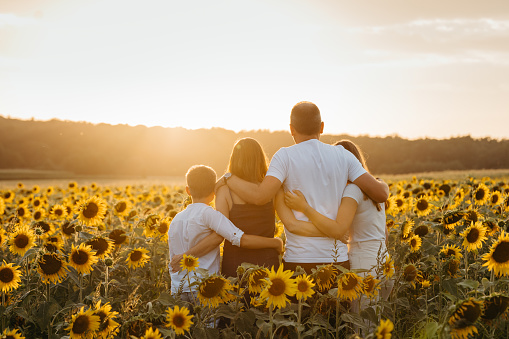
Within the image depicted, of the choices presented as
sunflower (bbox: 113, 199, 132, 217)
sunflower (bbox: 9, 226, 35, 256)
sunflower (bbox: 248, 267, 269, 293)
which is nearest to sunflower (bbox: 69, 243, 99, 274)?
sunflower (bbox: 9, 226, 35, 256)

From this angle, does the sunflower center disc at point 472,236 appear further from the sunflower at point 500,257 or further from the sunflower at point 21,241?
the sunflower at point 21,241

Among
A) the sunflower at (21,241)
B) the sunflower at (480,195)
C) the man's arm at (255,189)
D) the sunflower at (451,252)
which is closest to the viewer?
the man's arm at (255,189)

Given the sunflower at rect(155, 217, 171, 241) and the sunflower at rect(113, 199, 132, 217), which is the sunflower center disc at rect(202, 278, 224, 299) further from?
the sunflower at rect(113, 199, 132, 217)

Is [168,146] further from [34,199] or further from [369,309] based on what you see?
[369,309]

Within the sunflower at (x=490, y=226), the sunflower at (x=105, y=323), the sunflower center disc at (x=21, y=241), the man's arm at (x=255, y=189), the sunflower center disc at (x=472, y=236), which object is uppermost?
the man's arm at (x=255, y=189)

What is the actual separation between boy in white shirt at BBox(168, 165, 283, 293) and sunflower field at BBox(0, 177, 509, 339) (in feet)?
0.96

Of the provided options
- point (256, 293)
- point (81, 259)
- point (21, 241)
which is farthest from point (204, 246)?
point (21, 241)

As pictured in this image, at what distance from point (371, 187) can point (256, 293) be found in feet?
4.32

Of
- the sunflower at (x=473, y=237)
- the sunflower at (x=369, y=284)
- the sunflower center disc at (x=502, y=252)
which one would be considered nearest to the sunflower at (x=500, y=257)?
the sunflower center disc at (x=502, y=252)

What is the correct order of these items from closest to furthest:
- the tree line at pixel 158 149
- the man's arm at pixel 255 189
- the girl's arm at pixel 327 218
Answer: the girl's arm at pixel 327 218 < the man's arm at pixel 255 189 < the tree line at pixel 158 149

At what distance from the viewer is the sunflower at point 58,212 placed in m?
7.39

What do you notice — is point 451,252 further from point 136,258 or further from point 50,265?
point 50,265

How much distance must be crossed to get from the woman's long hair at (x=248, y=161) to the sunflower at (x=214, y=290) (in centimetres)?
127

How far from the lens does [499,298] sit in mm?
2811
